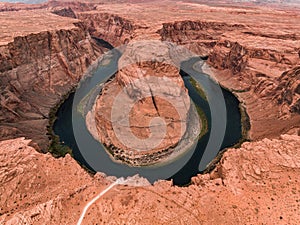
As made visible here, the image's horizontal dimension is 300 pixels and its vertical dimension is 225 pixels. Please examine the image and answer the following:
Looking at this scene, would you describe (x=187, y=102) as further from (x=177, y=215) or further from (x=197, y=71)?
(x=197, y=71)

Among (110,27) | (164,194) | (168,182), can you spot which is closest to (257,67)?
(168,182)

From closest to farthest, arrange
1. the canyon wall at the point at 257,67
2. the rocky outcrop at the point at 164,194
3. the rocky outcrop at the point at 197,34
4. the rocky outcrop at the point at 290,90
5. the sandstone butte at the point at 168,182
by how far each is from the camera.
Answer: the rocky outcrop at the point at 164,194
the sandstone butte at the point at 168,182
the rocky outcrop at the point at 290,90
the canyon wall at the point at 257,67
the rocky outcrop at the point at 197,34

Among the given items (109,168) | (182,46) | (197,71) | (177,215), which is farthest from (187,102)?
(182,46)

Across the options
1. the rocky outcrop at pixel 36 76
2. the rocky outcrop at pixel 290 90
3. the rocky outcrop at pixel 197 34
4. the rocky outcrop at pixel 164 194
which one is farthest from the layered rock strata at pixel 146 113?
the rocky outcrop at pixel 197 34

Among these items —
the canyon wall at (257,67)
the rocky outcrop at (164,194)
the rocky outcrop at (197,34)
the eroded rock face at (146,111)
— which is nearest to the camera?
the rocky outcrop at (164,194)

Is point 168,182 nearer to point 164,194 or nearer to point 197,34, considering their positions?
point 164,194

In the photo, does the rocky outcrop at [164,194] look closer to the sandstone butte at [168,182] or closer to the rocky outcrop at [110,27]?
the sandstone butte at [168,182]
